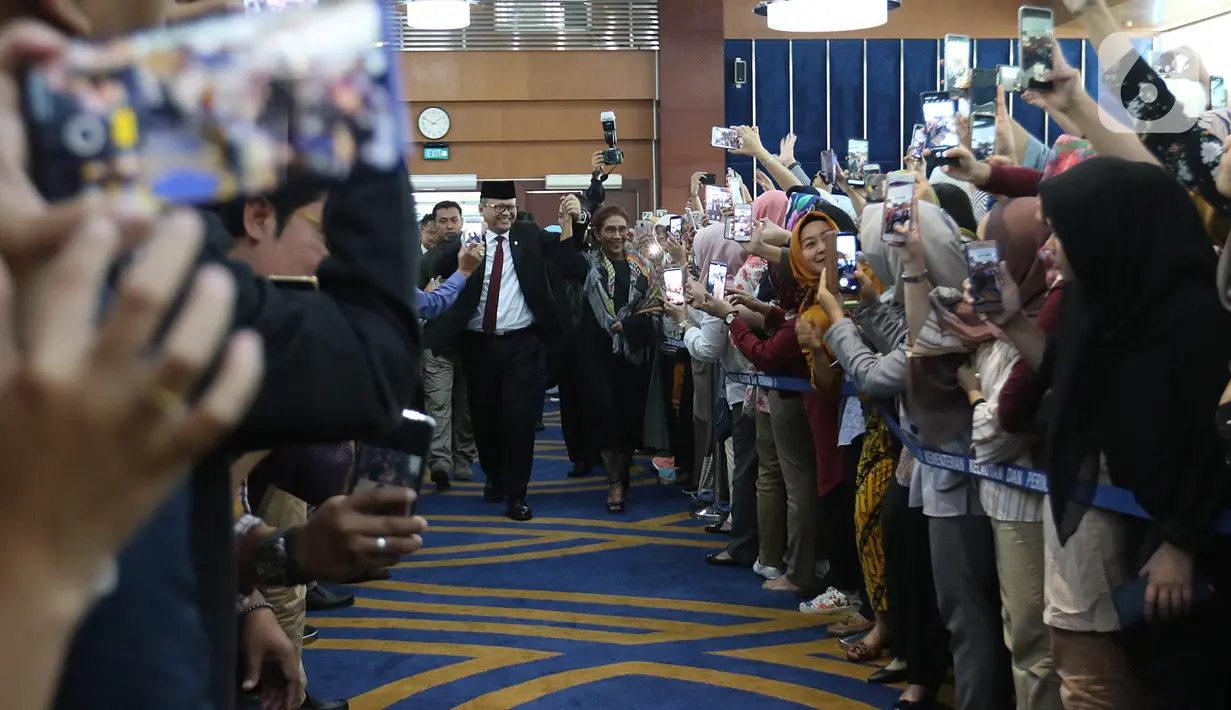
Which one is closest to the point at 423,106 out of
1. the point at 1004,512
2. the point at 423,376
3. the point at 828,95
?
the point at 828,95

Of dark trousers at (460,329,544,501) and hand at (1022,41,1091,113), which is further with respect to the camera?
dark trousers at (460,329,544,501)

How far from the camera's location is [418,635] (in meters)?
4.11

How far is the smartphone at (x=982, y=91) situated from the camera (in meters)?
2.81

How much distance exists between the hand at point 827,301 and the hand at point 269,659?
2.32m

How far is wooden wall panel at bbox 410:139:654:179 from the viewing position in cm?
1309

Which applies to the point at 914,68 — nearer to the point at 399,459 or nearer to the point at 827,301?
the point at 827,301

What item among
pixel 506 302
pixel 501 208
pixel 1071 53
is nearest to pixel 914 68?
pixel 1071 53

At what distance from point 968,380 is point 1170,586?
81 centimetres

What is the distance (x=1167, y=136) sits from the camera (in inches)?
89.4

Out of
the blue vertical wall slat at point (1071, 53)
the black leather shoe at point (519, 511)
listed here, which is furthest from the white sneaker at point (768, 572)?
the blue vertical wall slat at point (1071, 53)

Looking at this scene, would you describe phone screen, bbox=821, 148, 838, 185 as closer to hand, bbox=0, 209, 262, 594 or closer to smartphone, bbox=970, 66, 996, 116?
smartphone, bbox=970, 66, 996, 116

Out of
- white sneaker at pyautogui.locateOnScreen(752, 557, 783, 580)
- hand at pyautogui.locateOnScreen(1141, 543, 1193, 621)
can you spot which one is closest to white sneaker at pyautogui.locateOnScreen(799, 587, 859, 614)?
white sneaker at pyautogui.locateOnScreen(752, 557, 783, 580)

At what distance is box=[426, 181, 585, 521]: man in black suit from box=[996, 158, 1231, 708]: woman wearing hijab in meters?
4.05

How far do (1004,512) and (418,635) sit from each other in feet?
7.41
